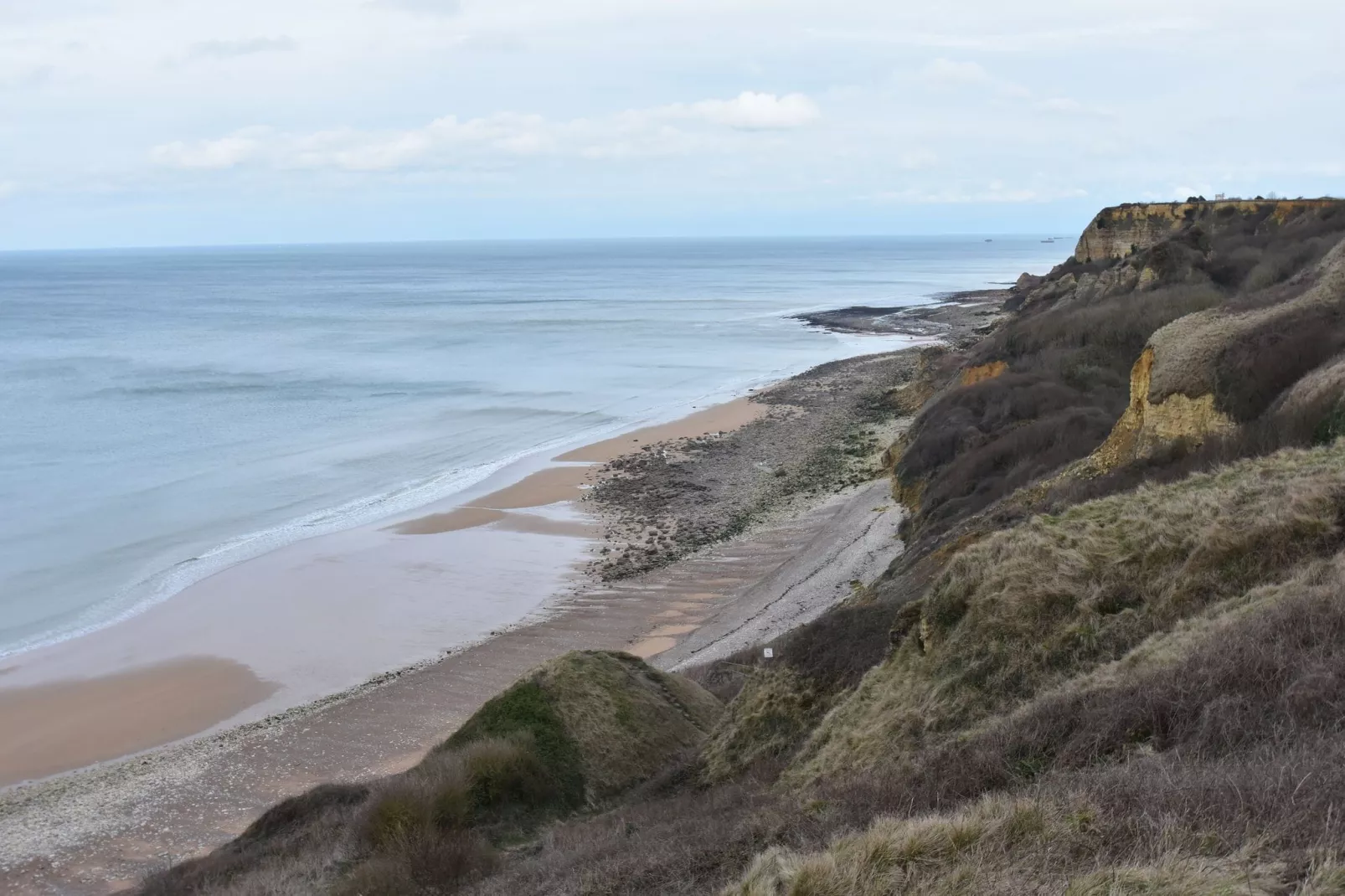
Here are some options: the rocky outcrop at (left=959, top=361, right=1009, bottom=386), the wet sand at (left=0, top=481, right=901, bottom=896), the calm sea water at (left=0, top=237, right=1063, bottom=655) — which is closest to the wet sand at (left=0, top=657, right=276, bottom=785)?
the wet sand at (left=0, top=481, right=901, bottom=896)

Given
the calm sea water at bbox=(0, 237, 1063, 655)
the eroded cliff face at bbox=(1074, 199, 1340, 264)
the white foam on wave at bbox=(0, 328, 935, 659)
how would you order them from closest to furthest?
1. the white foam on wave at bbox=(0, 328, 935, 659)
2. the calm sea water at bbox=(0, 237, 1063, 655)
3. the eroded cliff face at bbox=(1074, 199, 1340, 264)

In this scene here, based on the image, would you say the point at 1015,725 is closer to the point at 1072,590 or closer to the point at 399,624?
the point at 1072,590

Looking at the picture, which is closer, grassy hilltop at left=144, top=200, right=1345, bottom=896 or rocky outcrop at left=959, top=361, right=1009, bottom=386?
grassy hilltop at left=144, top=200, right=1345, bottom=896

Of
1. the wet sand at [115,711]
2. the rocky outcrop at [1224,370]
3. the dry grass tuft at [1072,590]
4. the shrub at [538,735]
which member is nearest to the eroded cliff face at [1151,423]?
the rocky outcrop at [1224,370]

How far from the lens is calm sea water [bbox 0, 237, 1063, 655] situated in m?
32.6

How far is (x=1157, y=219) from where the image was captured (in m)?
62.9

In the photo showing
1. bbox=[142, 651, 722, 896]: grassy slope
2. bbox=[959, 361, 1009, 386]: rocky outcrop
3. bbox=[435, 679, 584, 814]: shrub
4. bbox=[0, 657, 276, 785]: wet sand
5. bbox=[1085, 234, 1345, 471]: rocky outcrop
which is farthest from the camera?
bbox=[959, 361, 1009, 386]: rocky outcrop

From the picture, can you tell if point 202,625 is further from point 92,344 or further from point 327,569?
point 92,344

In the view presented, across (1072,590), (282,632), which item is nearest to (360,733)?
(282,632)

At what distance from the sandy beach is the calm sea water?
343 centimetres

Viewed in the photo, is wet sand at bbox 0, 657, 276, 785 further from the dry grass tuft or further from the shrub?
the dry grass tuft

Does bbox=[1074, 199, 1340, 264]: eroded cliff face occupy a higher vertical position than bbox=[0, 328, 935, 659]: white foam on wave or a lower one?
higher

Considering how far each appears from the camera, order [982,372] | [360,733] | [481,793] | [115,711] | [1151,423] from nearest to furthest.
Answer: [481,793] → [1151,423] → [360,733] → [115,711] → [982,372]

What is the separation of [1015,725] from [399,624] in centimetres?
1951
